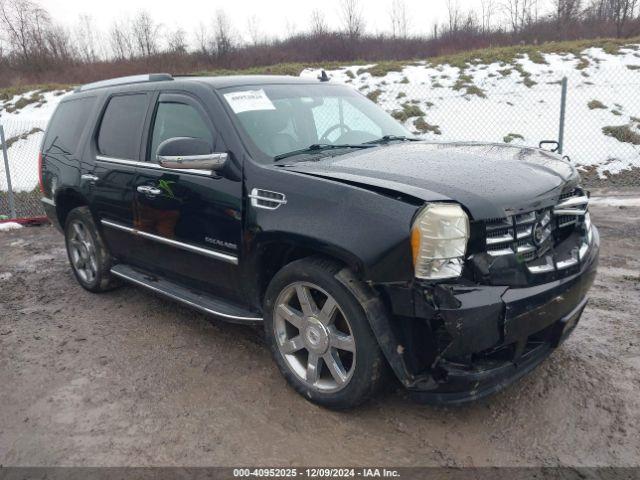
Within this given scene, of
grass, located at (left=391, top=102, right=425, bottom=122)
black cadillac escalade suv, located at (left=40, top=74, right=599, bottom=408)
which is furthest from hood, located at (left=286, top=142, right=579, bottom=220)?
grass, located at (left=391, top=102, right=425, bottom=122)

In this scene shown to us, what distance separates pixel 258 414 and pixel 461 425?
110 centimetres

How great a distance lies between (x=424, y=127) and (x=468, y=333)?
37.1ft

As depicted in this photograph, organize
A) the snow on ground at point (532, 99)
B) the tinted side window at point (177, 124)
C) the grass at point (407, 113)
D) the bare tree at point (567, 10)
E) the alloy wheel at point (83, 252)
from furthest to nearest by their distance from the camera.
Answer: the bare tree at point (567, 10), the grass at point (407, 113), the snow on ground at point (532, 99), the alloy wheel at point (83, 252), the tinted side window at point (177, 124)

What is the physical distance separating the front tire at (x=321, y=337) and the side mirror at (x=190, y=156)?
2.62ft

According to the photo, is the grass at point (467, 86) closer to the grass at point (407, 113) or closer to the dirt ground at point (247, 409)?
the grass at point (407, 113)

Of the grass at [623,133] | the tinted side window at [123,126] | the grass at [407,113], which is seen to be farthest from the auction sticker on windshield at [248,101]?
the grass at [407,113]

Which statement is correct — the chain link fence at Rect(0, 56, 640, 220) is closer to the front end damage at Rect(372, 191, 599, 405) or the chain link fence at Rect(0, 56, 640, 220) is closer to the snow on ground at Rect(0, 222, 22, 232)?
the snow on ground at Rect(0, 222, 22, 232)

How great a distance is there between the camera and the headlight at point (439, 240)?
89.4 inches

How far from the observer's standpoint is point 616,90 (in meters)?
13.3

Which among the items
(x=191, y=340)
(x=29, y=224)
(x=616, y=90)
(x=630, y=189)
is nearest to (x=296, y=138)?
(x=191, y=340)

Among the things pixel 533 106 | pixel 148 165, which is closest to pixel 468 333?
pixel 148 165

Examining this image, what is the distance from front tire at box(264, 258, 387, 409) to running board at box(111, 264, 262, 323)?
0.89 ft

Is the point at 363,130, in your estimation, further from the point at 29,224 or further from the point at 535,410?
the point at 29,224

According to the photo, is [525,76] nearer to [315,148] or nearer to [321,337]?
[315,148]
